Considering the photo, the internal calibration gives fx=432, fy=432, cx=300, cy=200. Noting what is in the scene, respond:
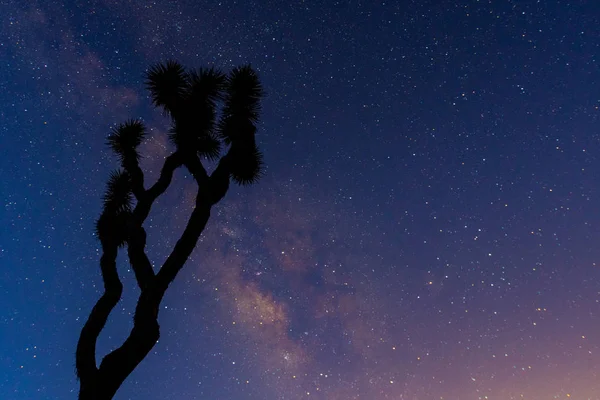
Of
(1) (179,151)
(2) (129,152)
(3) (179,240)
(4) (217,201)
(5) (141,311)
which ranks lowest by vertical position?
(5) (141,311)

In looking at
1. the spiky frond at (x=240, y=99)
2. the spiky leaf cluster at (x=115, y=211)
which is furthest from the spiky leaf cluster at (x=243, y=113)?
the spiky leaf cluster at (x=115, y=211)

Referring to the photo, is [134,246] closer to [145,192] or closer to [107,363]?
[145,192]

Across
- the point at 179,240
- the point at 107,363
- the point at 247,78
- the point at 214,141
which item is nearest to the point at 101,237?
the point at 179,240

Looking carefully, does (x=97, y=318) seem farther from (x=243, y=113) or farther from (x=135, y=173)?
(x=243, y=113)

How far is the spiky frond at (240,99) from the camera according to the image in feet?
27.9

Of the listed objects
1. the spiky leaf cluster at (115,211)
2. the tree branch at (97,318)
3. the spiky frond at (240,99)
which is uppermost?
the spiky frond at (240,99)

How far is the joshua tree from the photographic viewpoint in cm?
539

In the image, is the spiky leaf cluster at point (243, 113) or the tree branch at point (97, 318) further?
the spiky leaf cluster at point (243, 113)

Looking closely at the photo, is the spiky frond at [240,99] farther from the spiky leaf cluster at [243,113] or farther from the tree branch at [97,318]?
the tree branch at [97,318]

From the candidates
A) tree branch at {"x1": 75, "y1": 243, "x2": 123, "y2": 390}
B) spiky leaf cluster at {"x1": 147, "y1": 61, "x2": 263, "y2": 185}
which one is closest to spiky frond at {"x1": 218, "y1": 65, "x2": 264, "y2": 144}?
spiky leaf cluster at {"x1": 147, "y1": 61, "x2": 263, "y2": 185}

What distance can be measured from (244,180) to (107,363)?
14.8 feet

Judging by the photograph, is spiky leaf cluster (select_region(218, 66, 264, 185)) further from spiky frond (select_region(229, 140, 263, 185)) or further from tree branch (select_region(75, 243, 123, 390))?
tree branch (select_region(75, 243, 123, 390))

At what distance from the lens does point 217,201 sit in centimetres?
688

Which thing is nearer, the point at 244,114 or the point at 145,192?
the point at 145,192
